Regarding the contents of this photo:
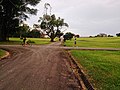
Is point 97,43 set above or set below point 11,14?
below

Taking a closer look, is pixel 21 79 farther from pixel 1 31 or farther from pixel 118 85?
pixel 1 31

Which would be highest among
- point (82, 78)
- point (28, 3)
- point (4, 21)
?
point (28, 3)

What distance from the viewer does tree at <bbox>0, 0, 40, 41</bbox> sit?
55750 millimetres

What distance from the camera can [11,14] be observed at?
185 ft

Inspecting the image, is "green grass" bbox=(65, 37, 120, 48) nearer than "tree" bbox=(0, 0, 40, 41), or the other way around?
"green grass" bbox=(65, 37, 120, 48)

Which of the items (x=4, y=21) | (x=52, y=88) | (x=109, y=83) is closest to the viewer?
(x=52, y=88)

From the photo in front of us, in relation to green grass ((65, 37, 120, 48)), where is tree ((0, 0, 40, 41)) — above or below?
above

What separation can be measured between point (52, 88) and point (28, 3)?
5214 cm

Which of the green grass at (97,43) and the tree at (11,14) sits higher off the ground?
the tree at (11,14)

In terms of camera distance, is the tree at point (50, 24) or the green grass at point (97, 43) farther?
the tree at point (50, 24)

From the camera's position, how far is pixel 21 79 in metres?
10.8

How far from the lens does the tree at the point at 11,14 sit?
55.8 metres

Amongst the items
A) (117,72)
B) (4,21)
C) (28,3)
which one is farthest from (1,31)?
(117,72)

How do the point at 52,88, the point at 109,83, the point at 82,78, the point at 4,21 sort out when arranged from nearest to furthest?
the point at 52,88
the point at 109,83
the point at 82,78
the point at 4,21
